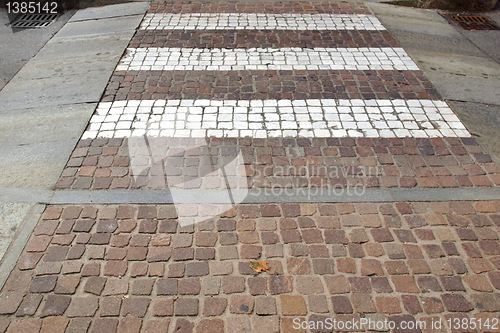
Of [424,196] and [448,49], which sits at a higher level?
[448,49]

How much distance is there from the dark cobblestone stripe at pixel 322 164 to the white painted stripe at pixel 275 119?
183 millimetres

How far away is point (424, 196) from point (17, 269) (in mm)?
4431

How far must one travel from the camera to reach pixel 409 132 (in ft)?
18.4

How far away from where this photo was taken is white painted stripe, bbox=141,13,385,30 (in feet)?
27.8

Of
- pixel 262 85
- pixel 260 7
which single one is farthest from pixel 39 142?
pixel 260 7

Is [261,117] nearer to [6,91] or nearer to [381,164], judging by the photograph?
[381,164]

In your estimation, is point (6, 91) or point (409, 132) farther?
point (6, 91)

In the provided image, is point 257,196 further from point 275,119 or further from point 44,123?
point 44,123

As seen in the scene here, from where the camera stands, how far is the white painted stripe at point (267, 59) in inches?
278

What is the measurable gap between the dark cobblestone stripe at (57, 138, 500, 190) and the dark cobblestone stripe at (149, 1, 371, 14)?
502 cm

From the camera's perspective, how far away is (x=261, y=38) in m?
8.01

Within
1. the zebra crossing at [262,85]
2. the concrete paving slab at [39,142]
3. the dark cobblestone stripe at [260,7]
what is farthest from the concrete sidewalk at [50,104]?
the dark cobblestone stripe at [260,7]

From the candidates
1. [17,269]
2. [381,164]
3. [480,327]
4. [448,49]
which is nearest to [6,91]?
[17,269]

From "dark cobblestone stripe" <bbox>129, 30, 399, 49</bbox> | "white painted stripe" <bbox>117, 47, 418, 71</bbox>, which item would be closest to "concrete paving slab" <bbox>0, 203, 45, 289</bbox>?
"white painted stripe" <bbox>117, 47, 418, 71</bbox>
